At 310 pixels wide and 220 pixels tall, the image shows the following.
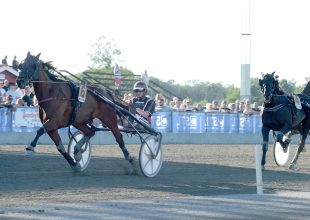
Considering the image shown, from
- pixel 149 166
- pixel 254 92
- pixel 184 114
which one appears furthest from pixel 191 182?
pixel 254 92

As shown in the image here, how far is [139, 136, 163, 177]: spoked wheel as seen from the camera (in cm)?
1670

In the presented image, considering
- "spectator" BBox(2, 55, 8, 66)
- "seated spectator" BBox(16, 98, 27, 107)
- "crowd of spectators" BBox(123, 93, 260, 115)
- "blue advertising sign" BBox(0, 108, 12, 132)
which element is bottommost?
"blue advertising sign" BBox(0, 108, 12, 132)

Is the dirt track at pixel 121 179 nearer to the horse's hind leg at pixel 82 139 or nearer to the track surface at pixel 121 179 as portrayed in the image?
the track surface at pixel 121 179

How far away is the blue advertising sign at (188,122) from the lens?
30.6 m

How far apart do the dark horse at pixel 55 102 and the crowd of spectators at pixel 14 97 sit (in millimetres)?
8312

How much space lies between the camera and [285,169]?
19.5m

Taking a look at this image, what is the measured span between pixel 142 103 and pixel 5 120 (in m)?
9.19

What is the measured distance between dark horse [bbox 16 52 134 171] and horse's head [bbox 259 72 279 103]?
372 centimetres

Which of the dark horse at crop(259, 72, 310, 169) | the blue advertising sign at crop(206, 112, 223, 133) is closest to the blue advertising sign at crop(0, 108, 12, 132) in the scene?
the blue advertising sign at crop(206, 112, 223, 133)

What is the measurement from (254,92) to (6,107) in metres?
48.2

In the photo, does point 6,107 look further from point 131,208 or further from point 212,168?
point 131,208

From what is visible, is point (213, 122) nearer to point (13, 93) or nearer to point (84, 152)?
point (13, 93)

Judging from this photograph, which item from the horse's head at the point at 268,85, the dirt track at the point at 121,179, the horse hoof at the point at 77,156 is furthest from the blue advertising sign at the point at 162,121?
the horse hoof at the point at 77,156

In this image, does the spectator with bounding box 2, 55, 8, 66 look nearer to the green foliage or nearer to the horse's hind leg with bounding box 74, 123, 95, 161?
the horse's hind leg with bounding box 74, 123, 95, 161
